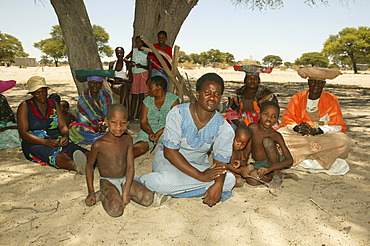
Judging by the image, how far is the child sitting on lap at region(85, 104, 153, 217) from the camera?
2.51m

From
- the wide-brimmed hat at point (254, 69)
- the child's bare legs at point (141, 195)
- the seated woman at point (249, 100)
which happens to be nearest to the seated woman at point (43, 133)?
the child's bare legs at point (141, 195)

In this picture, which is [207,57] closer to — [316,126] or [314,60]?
[314,60]

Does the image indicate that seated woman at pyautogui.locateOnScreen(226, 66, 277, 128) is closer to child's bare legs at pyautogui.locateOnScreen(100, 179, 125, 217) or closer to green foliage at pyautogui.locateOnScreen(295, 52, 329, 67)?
child's bare legs at pyautogui.locateOnScreen(100, 179, 125, 217)

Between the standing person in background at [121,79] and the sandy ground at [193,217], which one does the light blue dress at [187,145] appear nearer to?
the sandy ground at [193,217]

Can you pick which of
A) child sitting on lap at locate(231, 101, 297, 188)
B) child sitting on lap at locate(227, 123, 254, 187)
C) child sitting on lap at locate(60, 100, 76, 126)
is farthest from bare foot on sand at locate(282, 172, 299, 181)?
child sitting on lap at locate(60, 100, 76, 126)

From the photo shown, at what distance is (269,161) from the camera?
3.13 m

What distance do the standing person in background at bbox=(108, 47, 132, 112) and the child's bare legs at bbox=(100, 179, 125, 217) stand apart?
12.2 ft

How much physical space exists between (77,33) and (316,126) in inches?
184

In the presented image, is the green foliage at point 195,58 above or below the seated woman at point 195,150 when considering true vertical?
above

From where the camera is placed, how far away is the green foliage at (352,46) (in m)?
34.0

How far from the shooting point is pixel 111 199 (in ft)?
7.94

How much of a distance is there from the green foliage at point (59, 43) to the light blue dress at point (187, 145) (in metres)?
46.0

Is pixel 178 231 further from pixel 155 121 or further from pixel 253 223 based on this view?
pixel 155 121

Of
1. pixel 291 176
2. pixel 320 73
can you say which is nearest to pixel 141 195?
pixel 291 176
